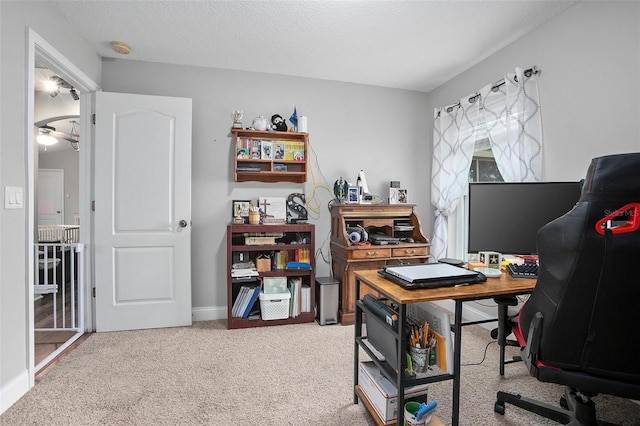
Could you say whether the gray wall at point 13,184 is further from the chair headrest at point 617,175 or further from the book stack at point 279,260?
the chair headrest at point 617,175

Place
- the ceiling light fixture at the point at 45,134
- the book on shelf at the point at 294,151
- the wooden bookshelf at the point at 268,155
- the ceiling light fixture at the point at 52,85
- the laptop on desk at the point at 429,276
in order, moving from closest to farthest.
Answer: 1. the laptop on desk at the point at 429,276
2. the wooden bookshelf at the point at 268,155
3. the book on shelf at the point at 294,151
4. the ceiling light fixture at the point at 52,85
5. the ceiling light fixture at the point at 45,134

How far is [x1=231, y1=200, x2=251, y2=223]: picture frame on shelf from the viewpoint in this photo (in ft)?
10.5

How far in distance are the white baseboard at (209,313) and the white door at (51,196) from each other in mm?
6030

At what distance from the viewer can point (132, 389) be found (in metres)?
1.95

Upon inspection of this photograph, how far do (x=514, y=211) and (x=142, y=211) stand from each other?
292 centimetres

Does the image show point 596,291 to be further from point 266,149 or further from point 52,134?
point 52,134

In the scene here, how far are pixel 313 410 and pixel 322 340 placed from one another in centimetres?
95

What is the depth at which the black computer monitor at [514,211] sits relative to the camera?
1.76 meters

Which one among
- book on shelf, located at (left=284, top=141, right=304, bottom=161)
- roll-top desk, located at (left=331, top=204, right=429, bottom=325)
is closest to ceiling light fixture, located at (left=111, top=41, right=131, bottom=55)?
book on shelf, located at (left=284, top=141, right=304, bottom=161)

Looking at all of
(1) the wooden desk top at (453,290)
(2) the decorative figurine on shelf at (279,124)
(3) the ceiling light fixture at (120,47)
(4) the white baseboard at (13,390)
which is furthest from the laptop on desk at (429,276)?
(3) the ceiling light fixture at (120,47)

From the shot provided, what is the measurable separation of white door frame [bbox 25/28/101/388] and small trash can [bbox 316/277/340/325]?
2044mm

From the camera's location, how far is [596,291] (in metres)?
1.11

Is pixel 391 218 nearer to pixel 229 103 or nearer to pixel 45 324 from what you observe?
pixel 229 103

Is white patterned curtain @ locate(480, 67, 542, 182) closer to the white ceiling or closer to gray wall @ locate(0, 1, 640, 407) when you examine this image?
gray wall @ locate(0, 1, 640, 407)
